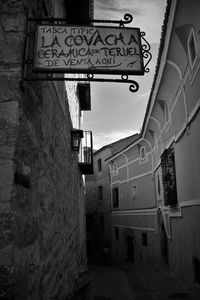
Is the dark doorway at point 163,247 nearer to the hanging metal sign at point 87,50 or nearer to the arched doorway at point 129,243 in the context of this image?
the arched doorway at point 129,243

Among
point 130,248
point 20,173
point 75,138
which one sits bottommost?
point 130,248

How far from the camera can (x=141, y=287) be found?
9.91m

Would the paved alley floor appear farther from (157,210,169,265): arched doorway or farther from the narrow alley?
(157,210,169,265): arched doorway

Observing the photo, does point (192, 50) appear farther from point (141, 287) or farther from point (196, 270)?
point (141, 287)

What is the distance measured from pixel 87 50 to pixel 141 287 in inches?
369

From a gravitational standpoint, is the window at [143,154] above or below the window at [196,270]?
above

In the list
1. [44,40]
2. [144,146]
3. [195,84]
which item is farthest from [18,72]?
[144,146]

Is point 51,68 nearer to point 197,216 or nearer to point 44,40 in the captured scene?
point 44,40

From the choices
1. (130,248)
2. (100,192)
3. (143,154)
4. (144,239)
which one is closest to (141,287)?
(144,239)

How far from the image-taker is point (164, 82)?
872 cm

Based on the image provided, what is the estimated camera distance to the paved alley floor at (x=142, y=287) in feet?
27.4

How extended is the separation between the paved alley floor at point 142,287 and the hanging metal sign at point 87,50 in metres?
6.87

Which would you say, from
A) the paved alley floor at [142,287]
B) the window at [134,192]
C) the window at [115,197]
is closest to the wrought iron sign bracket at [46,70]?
the paved alley floor at [142,287]

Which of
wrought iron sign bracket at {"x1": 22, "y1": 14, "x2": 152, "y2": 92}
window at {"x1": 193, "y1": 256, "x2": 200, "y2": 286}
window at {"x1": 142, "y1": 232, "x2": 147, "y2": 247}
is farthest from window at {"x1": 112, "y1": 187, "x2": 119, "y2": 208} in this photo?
wrought iron sign bracket at {"x1": 22, "y1": 14, "x2": 152, "y2": 92}
